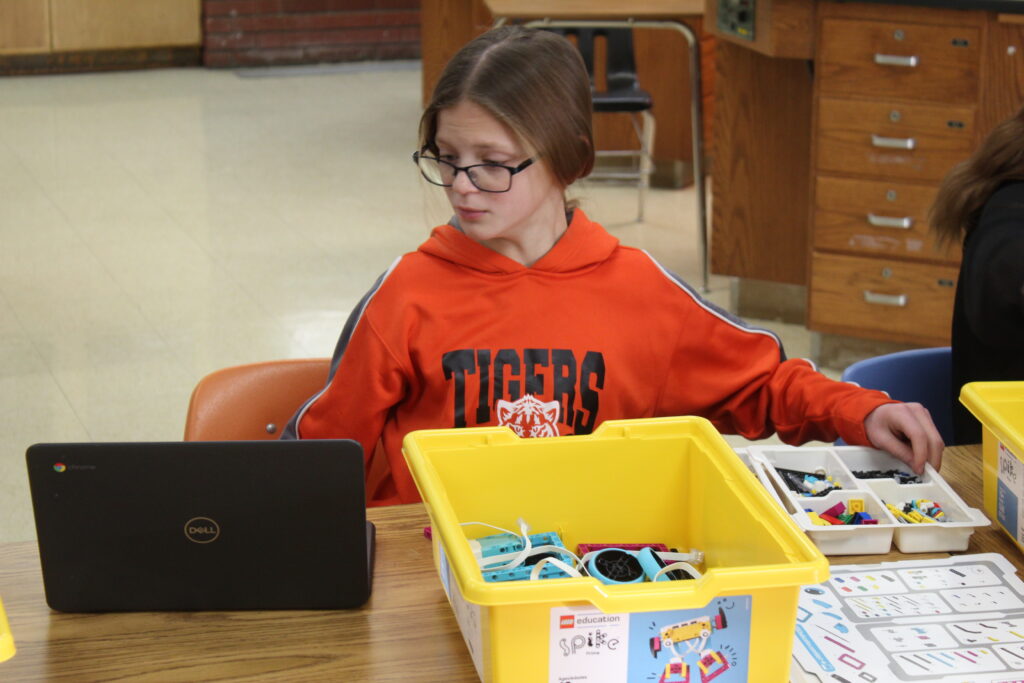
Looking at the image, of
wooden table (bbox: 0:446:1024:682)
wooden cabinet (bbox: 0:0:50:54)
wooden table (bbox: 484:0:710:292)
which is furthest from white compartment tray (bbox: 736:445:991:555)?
wooden cabinet (bbox: 0:0:50:54)

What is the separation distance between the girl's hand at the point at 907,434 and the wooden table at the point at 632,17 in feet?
8.72

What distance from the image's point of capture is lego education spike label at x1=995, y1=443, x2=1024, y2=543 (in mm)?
1333

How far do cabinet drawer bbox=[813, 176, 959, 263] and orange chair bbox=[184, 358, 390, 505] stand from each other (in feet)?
6.31

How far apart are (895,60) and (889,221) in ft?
1.32

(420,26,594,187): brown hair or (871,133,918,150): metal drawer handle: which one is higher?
(420,26,594,187): brown hair

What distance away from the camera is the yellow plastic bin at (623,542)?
103 centimetres

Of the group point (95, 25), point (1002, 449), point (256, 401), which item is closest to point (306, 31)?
point (95, 25)

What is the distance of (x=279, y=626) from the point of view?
122cm

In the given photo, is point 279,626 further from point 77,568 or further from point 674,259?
point 674,259

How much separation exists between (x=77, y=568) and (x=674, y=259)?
11.3 ft

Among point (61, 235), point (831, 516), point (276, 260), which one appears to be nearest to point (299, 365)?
point (831, 516)

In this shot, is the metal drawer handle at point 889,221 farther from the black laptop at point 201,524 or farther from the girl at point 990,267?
the black laptop at point 201,524

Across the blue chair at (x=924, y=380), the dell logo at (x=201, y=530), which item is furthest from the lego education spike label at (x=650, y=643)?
the blue chair at (x=924, y=380)

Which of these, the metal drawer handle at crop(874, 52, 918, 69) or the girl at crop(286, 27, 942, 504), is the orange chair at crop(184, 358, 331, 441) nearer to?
the girl at crop(286, 27, 942, 504)
